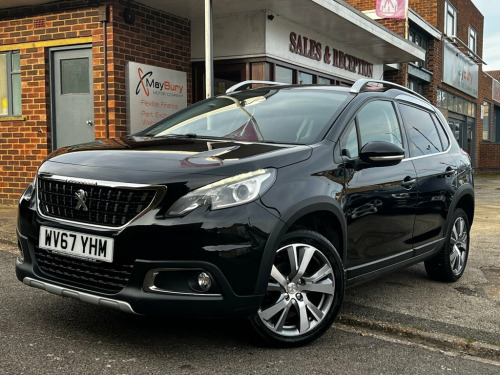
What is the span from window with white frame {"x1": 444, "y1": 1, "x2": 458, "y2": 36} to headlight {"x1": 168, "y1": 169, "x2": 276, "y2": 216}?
20.3 m

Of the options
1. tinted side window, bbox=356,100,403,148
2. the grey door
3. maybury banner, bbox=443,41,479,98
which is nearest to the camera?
tinted side window, bbox=356,100,403,148

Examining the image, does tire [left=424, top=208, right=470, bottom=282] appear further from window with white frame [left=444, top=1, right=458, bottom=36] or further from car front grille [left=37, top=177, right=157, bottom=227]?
window with white frame [left=444, top=1, right=458, bottom=36]

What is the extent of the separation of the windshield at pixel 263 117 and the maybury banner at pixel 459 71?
18342mm

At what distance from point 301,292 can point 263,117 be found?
1372 millimetres

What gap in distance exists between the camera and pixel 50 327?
3643 millimetres

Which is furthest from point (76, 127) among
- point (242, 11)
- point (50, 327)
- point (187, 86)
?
point (50, 327)

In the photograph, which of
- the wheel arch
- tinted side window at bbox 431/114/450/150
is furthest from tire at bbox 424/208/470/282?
the wheel arch

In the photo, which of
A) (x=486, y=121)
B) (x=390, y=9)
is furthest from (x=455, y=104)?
(x=390, y=9)

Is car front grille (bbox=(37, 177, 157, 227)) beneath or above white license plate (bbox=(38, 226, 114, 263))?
above

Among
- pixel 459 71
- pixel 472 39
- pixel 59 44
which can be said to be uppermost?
pixel 472 39

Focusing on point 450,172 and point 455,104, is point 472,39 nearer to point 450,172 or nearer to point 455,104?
point 455,104

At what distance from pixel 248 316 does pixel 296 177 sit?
0.83 meters

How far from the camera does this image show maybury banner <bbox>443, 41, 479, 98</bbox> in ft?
70.6

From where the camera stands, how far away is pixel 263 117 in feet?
13.6
